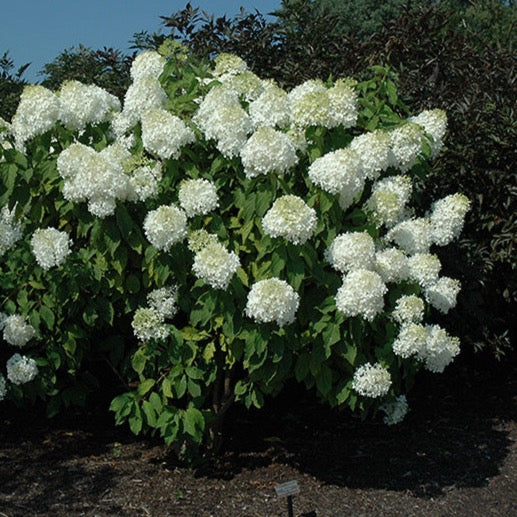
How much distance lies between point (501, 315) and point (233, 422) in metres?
2.41

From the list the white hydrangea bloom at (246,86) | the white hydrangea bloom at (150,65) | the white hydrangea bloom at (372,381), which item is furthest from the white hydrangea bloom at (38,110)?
the white hydrangea bloom at (372,381)

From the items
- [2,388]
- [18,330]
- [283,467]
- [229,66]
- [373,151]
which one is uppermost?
[229,66]

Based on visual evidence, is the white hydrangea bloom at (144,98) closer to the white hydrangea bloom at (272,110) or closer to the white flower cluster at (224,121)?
the white flower cluster at (224,121)

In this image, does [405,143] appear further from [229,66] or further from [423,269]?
[229,66]

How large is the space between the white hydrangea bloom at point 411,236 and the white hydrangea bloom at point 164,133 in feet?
3.87

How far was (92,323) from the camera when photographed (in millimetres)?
4613

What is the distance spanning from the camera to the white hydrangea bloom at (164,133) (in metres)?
4.17

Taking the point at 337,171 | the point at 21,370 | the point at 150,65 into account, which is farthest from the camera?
the point at 150,65

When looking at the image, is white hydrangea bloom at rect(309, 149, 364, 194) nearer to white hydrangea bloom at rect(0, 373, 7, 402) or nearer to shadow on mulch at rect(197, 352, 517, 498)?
shadow on mulch at rect(197, 352, 517, 498)

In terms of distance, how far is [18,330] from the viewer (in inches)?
185

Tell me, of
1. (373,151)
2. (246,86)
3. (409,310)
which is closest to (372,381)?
(409,310)

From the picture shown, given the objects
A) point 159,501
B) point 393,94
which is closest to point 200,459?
point 159,501

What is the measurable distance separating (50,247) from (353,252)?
62.6 inches

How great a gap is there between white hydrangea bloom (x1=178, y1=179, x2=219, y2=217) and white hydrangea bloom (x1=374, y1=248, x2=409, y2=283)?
2.87 ft
